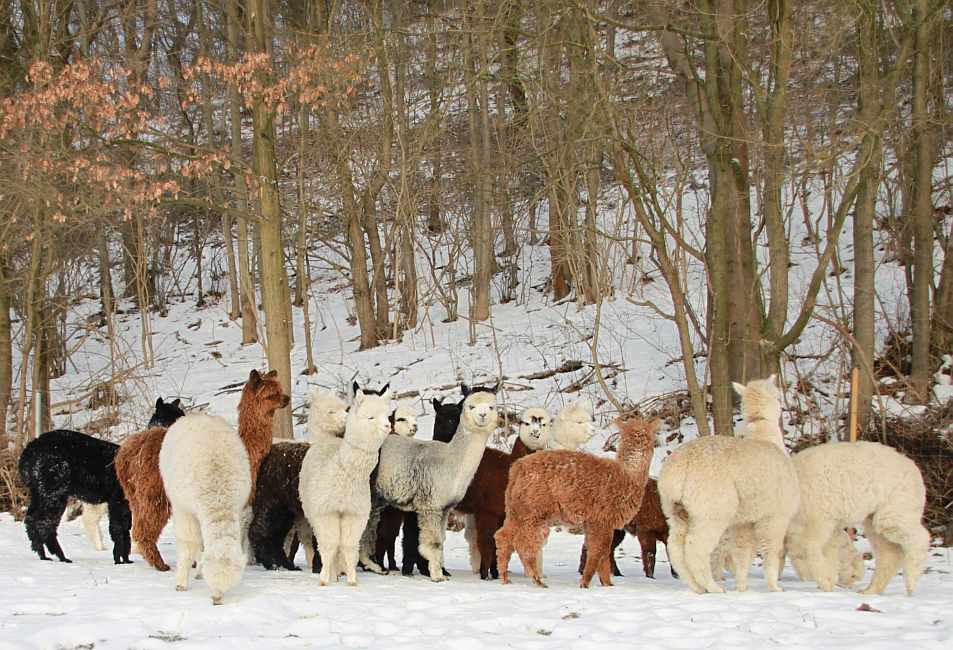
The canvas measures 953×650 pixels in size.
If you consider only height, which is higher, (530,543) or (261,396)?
(261,396)

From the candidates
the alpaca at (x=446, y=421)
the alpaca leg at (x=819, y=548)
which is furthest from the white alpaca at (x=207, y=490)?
the alpaca leg at (x=819, y=548)

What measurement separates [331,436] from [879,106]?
7310 millimetres

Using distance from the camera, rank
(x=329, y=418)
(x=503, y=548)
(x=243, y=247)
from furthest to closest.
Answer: (x=243, y=247), (x=329, y=418), (x=503, y=548)

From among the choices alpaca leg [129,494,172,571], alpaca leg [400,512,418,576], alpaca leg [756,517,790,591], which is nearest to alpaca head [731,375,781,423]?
alpaca leg [756,517,790,591]

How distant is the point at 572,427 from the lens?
8562 millimetres

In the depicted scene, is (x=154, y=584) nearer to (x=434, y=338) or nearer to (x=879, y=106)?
(x=879, y=106)

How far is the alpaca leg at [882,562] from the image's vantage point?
724 cm

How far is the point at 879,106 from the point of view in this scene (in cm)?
1127

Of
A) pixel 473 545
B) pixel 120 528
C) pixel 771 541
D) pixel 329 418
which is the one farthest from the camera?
pixel 473 545

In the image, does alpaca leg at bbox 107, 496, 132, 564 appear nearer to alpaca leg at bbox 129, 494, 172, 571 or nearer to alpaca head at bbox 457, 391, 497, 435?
alpaca leg at bbox 129, 494, 172, 571

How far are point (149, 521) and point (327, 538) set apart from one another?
1.56m

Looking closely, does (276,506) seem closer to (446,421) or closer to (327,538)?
(327,538)

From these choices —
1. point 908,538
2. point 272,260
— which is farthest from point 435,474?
point 272,260

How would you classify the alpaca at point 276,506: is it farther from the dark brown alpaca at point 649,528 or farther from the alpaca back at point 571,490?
the dark brown alpaca at point 649,528
